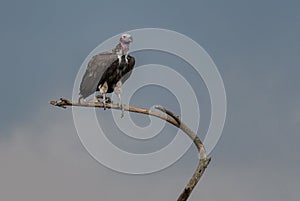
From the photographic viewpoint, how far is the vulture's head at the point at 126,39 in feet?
76.4

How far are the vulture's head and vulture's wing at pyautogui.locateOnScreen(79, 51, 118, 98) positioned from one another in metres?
0.66

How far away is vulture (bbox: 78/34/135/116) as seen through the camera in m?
23.4

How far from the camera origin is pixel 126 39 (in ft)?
76.8

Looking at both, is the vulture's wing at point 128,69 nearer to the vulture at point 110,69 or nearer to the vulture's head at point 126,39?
the vulture at point 110,69

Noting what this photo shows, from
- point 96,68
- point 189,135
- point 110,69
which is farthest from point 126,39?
point 189,135

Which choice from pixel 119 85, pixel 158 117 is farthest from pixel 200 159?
pixel 119 85

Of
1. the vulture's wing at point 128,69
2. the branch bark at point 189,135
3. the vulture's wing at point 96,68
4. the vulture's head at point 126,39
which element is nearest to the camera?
the branch bark at point 189,135

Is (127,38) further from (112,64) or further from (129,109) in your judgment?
(129,109)

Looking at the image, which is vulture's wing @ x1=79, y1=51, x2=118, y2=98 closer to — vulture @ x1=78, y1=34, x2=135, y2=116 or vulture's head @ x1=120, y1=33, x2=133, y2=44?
vulture @ x1=78, y1=34, x2=135, y2=116

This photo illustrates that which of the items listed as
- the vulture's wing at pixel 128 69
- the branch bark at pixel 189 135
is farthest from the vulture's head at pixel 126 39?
the branch bark at pixel 189 135

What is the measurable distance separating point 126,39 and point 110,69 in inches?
48.8

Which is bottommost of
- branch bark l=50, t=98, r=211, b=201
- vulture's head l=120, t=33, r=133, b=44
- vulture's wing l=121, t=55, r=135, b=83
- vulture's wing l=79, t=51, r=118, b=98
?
branch bark l=50, t=98, r=211, b=201

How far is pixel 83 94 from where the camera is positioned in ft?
73.5

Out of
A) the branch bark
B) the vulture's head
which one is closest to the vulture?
the vulture's head
